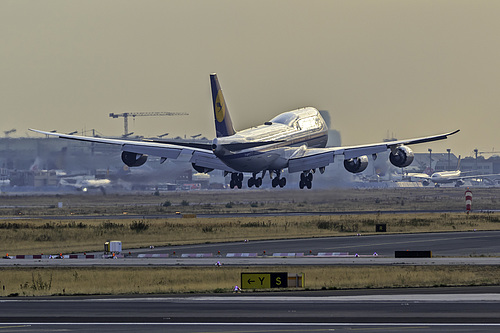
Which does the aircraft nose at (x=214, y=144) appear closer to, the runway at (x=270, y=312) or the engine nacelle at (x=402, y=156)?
the engine nacelle at (x=402, y=156)

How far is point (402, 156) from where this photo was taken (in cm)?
9994

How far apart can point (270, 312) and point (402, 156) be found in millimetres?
69688

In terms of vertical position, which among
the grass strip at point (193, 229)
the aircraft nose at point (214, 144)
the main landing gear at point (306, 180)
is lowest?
the grass strip at point (193, 229)

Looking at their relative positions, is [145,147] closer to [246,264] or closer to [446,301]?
[246,264]

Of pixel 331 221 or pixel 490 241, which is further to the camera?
pixel 331 221

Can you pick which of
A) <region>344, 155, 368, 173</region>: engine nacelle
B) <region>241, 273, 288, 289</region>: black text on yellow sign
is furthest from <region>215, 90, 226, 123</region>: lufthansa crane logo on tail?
<region>241, 273, 288, 289</region>: black text on yellow sign

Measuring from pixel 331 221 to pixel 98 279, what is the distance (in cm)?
4276

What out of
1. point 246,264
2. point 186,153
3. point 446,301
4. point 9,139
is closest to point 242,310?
point 446,301

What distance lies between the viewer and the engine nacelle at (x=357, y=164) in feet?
337

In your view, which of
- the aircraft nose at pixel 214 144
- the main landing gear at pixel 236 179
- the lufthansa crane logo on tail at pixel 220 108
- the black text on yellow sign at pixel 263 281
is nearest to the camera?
the black text on yellow sign at pixel 263 281

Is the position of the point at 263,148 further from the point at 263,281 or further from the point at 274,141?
the point at 263,281

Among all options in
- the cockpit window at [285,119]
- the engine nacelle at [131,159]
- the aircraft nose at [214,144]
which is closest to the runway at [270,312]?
the aircraft nose at [214,144]

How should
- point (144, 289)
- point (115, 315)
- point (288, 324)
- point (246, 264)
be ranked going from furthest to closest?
point (246, 264) < point (144, 289) < point (115, 315) < point (288, 324)

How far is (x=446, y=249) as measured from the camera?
198ft
